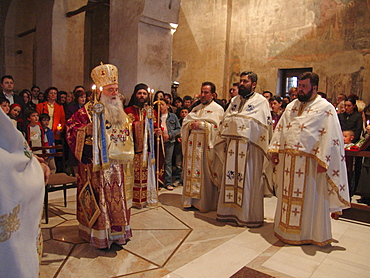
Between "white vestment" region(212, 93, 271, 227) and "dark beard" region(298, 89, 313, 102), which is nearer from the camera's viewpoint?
"dark beard" region(298, 89, 313, 102)

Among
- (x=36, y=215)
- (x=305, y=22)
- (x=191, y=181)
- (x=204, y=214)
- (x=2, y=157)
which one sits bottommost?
(x=204, y=214)

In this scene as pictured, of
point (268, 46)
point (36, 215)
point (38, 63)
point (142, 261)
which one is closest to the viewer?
point (36, 215)

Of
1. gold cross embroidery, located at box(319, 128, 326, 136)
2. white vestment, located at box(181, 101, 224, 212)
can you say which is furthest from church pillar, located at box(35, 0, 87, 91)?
gold cross embroidery, located at box(319, 128, 326, 136)

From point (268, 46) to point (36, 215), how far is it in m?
12.7

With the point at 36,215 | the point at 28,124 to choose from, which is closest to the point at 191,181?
the point at 28,124

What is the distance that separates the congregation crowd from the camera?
11.5ft

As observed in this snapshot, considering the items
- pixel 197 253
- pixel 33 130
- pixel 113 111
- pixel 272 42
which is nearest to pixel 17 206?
pixel 113 111

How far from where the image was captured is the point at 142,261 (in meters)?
3.32

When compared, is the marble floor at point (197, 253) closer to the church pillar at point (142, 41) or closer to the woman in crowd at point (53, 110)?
the woman in crowd at point (53, 110)

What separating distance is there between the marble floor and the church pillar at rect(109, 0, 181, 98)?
3715mm

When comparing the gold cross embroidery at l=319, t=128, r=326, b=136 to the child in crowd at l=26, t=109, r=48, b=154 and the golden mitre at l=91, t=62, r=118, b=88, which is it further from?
the child in crowd at l=26, t=109, r=48, b=154

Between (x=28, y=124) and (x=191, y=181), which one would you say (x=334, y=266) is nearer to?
(x=191, y=181)

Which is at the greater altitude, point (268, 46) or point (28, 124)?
point (268, 46)

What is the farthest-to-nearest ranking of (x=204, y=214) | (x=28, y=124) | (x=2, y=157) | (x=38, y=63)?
1. (x=38, y=63)
2. (x=28, y=124)
3. (x=204, y=214)
4. (x=2, y=157)
